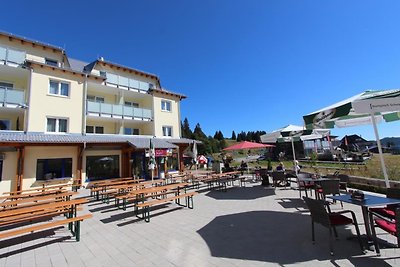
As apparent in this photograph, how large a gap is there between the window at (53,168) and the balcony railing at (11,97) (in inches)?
155

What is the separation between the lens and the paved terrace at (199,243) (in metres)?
3.93

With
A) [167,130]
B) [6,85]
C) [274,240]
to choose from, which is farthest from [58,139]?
[274,240]

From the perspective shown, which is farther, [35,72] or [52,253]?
[35,72]

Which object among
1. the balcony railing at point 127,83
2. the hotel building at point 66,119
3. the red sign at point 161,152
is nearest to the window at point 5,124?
the hotel building at point 66,119

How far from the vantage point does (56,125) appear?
51.3ft

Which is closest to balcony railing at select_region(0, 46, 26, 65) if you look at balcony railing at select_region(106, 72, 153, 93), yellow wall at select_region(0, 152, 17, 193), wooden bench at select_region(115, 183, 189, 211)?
balcony railing at select_region(106, 72, 153, 93)

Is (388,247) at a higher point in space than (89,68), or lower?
lower

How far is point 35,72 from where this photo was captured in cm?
1498

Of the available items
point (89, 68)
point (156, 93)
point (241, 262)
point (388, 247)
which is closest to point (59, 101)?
point (89, 68)

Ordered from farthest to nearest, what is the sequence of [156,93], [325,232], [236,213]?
1. [156,93]
2. [236,213]
3. [325,232]

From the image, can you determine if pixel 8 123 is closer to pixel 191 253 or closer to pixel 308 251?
pixel 191 253

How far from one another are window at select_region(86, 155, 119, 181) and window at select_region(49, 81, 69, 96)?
17.5ft

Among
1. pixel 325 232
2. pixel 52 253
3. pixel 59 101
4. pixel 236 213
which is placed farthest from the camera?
pixel 59 101

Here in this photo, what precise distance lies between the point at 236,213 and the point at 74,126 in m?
14.6
